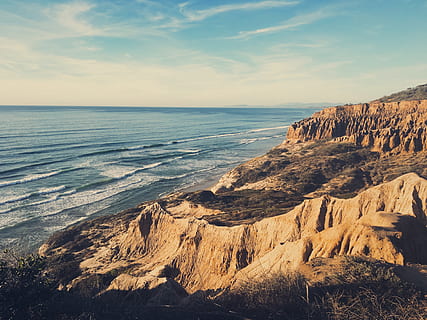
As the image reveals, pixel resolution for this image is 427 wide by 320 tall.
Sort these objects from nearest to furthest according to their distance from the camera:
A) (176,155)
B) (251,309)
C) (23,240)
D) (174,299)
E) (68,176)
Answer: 1. (251,309)
2. (174,299)
3. (23,240)
4. (68,176)
5. (176,155)

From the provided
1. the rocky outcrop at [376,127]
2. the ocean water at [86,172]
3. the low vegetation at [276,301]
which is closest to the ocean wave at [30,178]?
the ocean water at [86,172]

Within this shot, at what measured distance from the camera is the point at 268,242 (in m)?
20.8

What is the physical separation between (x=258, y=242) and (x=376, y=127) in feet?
241

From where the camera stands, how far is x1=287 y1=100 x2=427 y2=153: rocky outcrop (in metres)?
58.2

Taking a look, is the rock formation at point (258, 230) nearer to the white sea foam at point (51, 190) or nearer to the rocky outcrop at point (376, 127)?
the rocky outcrop at point (376, 127)

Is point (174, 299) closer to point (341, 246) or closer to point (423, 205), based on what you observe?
point (341, 246)

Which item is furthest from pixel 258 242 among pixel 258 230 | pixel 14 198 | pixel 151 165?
pixel 151 165

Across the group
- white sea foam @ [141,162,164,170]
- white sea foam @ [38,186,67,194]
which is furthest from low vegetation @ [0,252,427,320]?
white sea foam @ [141,162,164,170]

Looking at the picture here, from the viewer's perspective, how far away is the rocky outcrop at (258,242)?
1553 cm

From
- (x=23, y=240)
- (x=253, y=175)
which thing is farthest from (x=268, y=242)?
(x=253, y=175)

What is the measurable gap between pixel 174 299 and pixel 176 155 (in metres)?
67.5

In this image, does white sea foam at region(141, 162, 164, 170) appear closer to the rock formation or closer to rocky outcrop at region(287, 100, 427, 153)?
the rock formation

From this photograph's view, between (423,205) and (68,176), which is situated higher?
(423,205)

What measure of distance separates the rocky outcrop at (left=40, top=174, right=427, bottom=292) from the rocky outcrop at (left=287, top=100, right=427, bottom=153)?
39.4m
